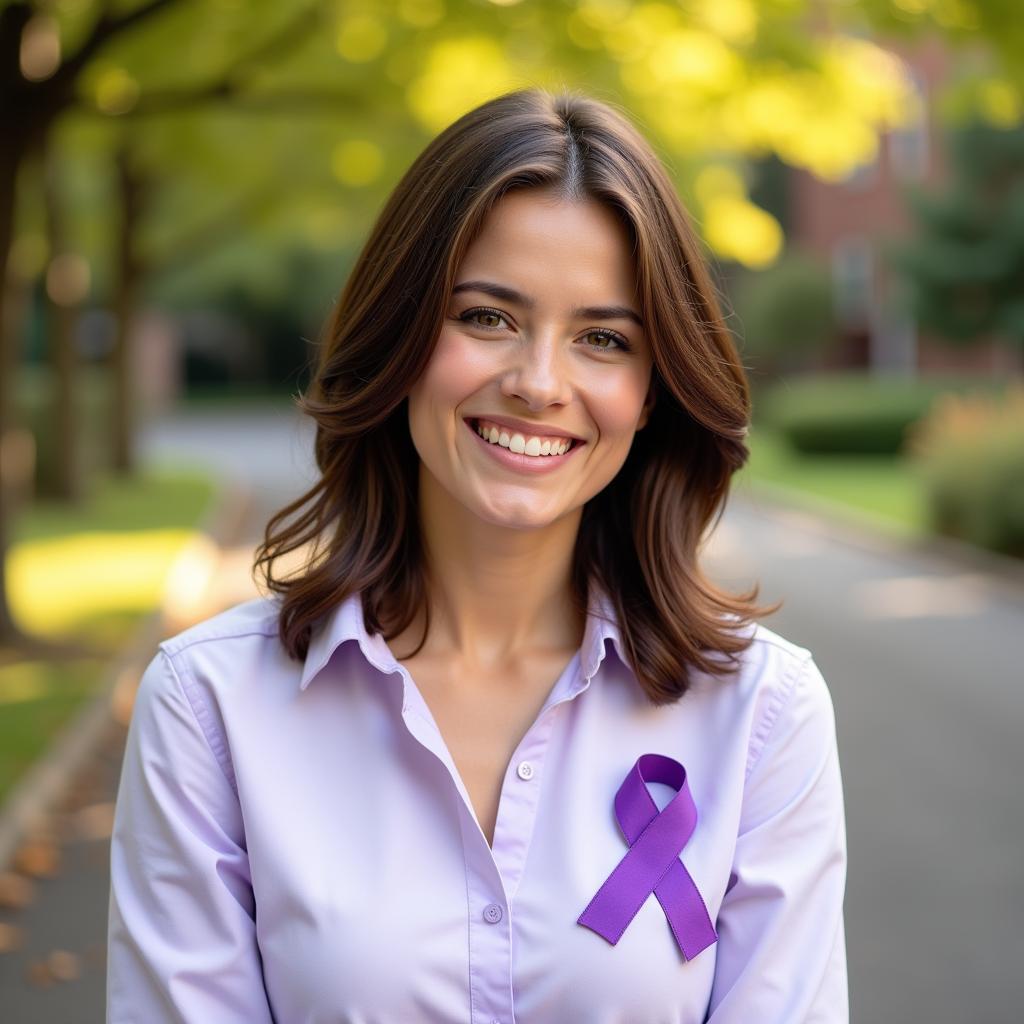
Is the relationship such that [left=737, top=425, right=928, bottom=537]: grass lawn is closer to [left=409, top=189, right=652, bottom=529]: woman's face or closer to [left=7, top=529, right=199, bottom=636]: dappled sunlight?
[left=7, top=529, right=199, bottom=636]: dappled sunlight

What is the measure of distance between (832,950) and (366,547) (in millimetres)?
965

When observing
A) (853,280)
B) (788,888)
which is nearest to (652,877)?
(788,888)

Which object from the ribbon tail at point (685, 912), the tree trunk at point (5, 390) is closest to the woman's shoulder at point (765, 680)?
the ribbon tail at point (685, 912)

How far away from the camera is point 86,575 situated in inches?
548

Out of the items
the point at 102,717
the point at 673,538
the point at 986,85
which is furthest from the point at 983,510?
the point at 673,538

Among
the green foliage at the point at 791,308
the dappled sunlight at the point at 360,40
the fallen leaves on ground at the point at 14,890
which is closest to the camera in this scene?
the fallen leaves on ground at the point at 14,890

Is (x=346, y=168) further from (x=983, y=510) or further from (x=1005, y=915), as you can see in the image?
(x=1005, y=915)

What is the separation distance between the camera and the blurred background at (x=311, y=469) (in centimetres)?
590

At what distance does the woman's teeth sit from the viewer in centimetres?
224

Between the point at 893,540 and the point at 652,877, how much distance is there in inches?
565

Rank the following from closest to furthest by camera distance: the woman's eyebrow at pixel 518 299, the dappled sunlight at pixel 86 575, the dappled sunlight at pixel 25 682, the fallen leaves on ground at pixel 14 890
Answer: the woman's eyebrow at pixel 518 299 → the fallen leaves on ground at pixel 14 890 → the dappled sunlight at pixel 25 682 → the dappled sunlight at pixel 86 575

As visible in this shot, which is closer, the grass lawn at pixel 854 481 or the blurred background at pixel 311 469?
the blurred background at pixel 311 469

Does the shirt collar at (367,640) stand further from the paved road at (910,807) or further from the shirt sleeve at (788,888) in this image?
the paved road at (910,807)

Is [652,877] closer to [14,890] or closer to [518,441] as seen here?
[518,441]
